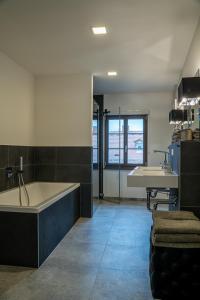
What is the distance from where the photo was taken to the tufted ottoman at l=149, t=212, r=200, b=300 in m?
2.09

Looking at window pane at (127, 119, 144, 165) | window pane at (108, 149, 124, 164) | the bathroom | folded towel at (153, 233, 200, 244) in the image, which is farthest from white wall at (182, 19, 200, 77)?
window pane at (108, 149, 124, 164)

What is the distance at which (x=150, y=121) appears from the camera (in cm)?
619

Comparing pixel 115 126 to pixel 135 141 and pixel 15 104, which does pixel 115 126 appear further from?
pixel 15 104

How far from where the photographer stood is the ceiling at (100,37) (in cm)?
250

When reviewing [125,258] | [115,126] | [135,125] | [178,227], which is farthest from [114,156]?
[178,227]

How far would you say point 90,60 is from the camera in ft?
13.2

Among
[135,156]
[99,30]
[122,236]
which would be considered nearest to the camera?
[99,30]

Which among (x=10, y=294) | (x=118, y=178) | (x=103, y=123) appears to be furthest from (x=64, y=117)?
(x=10, y=294)

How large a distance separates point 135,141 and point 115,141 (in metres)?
0.47

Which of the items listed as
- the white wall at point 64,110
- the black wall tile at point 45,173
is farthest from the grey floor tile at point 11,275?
the white wall at point 64,110

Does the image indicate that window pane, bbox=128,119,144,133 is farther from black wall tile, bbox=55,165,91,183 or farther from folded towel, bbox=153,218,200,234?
folded towel, bbox=153,218,200,234

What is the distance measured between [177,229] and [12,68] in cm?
331

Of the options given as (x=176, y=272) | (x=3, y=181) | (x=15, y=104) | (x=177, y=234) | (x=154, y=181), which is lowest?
(x=176, y=272)

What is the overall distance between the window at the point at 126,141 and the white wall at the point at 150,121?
15cm
